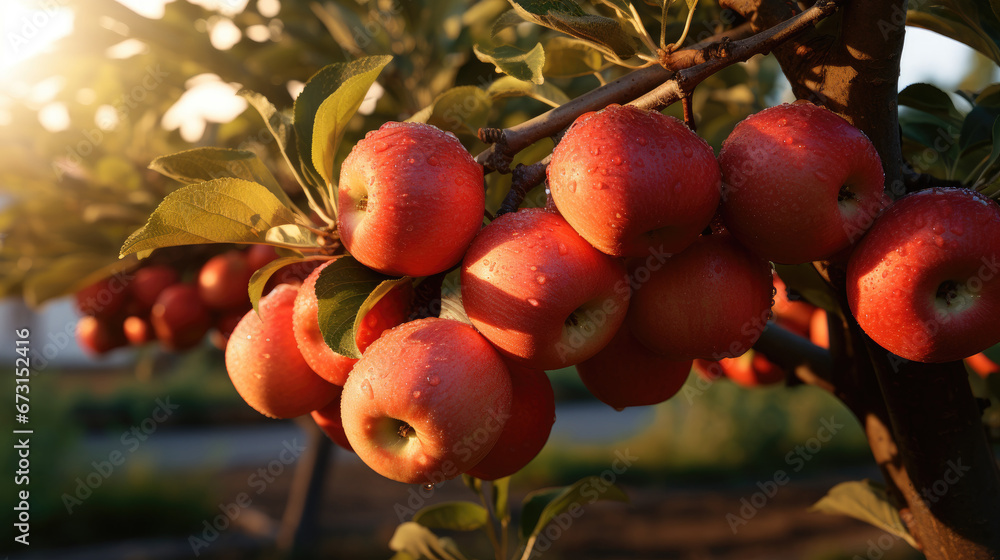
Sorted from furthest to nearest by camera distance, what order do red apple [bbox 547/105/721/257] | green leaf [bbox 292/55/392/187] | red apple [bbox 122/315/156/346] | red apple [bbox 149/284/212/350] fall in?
red apple [bbox 122/315/156/346]
red apple [bbox 149/284/212/350]
green leaf [bbox 292/55/392/187]
red apple [bbox 547/105/721/257]

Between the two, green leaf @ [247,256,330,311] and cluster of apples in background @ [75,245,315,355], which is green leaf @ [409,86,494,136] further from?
cluster of apples in background @ [75,245,315,355]

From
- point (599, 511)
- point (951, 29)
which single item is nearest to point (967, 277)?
point (951, 29)

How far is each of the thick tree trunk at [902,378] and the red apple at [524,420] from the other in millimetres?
318

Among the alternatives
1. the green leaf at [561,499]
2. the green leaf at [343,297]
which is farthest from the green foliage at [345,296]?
the green leaf at [561,499]

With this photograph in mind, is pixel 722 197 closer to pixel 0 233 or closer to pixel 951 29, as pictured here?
pixel 951 29

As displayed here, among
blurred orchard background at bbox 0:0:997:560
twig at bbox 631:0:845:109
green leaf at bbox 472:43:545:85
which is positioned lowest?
blurred orchard background at bbox 0:0:997:560

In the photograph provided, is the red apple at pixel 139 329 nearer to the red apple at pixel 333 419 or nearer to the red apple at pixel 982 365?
the red apple at pixel 333 419

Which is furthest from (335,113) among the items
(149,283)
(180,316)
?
(149,283)

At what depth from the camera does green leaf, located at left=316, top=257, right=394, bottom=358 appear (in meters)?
0.57

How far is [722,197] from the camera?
559 mm

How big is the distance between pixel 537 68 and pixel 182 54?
106 centimetres

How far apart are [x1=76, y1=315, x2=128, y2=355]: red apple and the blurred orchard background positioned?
155 millimetres

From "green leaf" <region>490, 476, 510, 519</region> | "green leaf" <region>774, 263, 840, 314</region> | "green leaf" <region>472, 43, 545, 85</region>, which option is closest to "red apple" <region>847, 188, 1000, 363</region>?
"green leaf" <region>774, 263, 840, 314</region>

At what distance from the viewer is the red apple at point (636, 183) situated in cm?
50
